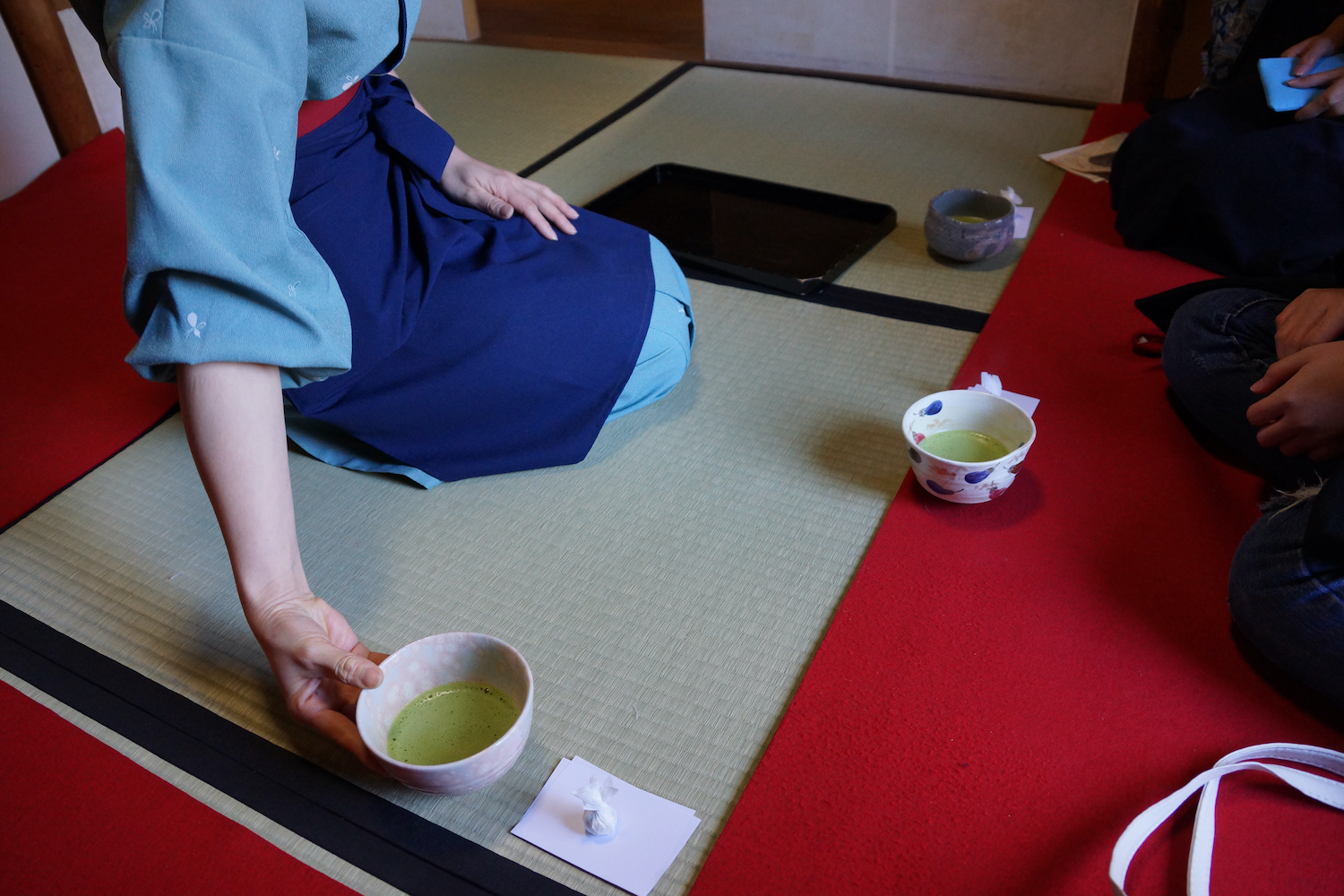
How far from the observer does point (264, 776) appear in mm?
1176

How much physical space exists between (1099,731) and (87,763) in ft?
4.13

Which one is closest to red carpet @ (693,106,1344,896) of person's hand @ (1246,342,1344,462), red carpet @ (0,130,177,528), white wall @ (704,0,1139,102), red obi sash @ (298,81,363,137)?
person's hand @ (1246,342,1344,462)

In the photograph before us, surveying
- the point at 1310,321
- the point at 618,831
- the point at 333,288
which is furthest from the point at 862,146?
the point at 618,831

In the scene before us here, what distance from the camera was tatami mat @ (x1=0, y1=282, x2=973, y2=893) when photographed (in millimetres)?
1194

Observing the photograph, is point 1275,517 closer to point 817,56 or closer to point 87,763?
point 87,763

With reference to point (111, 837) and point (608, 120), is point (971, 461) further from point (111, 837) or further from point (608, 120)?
point (608, 120)

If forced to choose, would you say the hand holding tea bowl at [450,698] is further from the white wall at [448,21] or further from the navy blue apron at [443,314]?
the white wall at [448,21]

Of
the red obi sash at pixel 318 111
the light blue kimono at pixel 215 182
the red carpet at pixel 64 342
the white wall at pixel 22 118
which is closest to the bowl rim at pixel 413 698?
the light blue kimono at pixel 215 182

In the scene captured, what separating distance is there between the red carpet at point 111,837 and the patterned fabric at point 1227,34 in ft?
8.27

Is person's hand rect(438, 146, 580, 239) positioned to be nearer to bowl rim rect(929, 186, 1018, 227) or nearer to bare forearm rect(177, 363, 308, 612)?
bare forearm rect(177, 363, 308, 612)

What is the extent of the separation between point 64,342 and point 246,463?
1278mm

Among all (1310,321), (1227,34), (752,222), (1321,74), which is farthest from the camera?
(752,222)

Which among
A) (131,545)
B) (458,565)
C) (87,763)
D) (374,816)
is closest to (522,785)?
(374,816)

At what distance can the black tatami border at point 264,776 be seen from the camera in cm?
105
